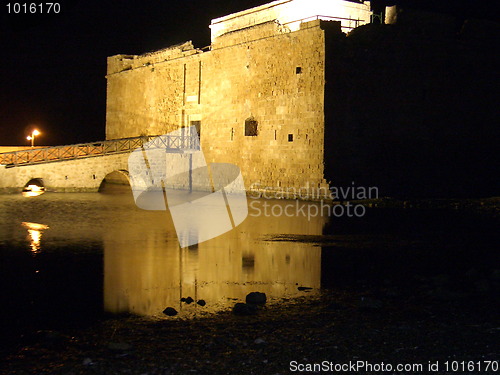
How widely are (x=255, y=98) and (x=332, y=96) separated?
3.05 metres

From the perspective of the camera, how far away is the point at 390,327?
4.97m

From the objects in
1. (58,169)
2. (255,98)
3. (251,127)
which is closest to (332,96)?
(255,98)

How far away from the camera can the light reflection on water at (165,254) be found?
6.18 metres

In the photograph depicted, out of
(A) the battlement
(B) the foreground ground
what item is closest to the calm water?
(B) the foreground ground

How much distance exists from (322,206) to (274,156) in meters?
3.16

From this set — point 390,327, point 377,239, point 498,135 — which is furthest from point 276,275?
point 498,135

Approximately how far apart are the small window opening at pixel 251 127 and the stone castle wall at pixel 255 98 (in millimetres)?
107

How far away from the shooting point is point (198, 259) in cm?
810

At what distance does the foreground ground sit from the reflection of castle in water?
61 cm

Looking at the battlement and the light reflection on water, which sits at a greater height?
the battlement

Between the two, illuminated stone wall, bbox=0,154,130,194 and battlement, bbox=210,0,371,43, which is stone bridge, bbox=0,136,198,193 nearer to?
illuminated stone wall, bbox=0,154,130,194

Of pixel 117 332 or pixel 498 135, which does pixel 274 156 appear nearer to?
pixel 498 135

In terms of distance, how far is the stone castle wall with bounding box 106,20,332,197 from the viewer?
1694cm

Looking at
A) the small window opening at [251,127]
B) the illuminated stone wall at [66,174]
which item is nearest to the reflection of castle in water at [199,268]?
the small window opening at [251,127]
